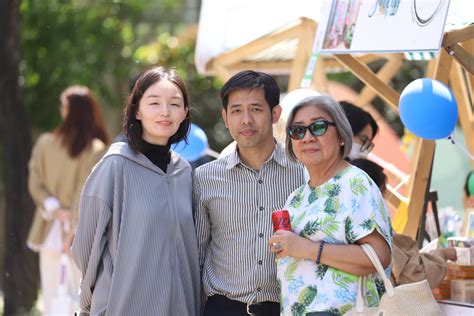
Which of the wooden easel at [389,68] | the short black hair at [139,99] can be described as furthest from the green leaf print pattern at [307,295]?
the wooden easel at [389,68]

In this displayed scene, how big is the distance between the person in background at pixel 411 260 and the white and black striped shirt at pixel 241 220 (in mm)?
690

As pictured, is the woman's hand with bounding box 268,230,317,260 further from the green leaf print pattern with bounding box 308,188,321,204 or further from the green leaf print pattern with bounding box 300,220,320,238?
the green leaf print pattern with bounding box 308,188,321,204

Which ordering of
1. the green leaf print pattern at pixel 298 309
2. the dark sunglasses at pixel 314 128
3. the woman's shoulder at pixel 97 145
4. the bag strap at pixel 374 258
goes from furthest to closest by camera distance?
the woman's shoulder at pixel 97 145, the dark sunglasses at pixel 314 128, the green leaf print pattern at pixel 298 309, the bag strap at pixel 374 258

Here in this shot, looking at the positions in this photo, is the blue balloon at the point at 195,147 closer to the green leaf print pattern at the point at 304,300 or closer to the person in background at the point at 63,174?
the person in background at the point at 63,174

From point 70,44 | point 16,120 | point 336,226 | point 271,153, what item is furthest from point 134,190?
point 70,44

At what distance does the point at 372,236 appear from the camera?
3883 mm

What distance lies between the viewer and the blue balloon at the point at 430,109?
15.8 ft

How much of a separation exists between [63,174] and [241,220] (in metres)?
4.74

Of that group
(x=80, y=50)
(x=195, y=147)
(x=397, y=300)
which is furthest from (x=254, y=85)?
(x=80, y=50)

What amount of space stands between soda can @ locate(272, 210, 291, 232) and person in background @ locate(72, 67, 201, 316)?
55 centimetres

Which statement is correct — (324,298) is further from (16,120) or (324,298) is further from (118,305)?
(16,120)

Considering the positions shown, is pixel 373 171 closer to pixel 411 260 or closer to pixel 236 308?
pixel 411 260

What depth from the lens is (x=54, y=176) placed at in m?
8.91

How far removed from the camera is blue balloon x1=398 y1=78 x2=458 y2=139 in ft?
15.8
